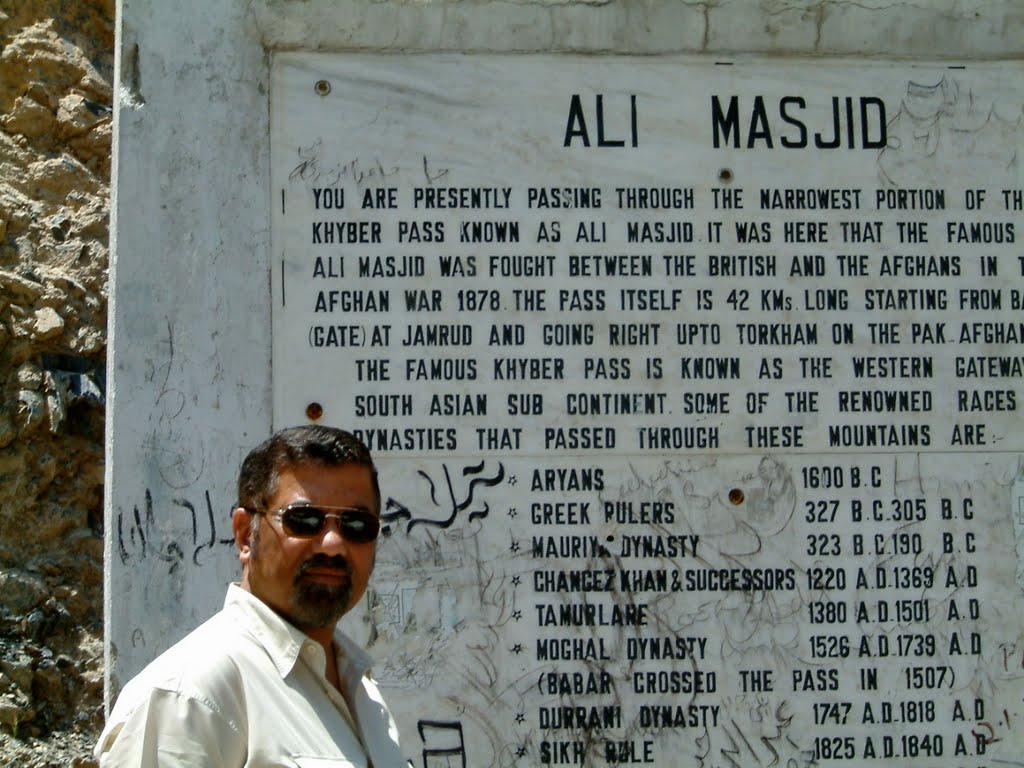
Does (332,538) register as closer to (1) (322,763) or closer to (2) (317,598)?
(2) (317,598)

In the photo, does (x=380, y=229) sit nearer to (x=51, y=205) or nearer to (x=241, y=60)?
(x=241, y=60)

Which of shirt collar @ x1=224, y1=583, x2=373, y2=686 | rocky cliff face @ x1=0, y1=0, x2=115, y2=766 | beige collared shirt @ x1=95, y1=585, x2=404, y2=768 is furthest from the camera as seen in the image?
rocky cliff face @ x1=0, y1=0, x2=115, y2=766

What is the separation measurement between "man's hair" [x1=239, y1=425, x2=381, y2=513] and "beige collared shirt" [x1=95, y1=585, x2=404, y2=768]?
0.65 feet

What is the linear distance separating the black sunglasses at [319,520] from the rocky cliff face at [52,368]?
10.7 ft

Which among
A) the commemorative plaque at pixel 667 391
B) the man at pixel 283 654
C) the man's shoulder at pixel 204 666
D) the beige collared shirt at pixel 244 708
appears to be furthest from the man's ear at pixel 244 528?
the commemorative plaque at pixel 667 391

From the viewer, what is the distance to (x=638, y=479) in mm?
4199

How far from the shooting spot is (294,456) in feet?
8.60

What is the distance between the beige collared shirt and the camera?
2.23 meters

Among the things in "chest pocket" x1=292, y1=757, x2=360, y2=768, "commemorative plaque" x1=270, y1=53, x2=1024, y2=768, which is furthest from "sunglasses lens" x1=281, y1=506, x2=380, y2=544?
Answer: "commemorative plaque" x1=270, y1=53, x2=1024, y2=768

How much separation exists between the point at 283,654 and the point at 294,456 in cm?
38

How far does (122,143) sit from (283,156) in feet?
1.63

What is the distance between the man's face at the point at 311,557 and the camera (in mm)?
2555

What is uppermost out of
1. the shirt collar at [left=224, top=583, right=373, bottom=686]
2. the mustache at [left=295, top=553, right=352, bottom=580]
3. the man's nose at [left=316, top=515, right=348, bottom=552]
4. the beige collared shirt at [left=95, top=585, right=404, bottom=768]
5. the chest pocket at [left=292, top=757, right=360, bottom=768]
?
the man's nose at [left=316, top=515, right=348, bottom=552]

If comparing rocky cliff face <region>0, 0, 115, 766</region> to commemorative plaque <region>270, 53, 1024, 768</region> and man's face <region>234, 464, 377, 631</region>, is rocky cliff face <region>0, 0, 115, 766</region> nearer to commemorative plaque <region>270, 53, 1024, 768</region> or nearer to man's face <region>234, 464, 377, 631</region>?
commemorative plaque <region>270, 53, 1024, 768</region>
